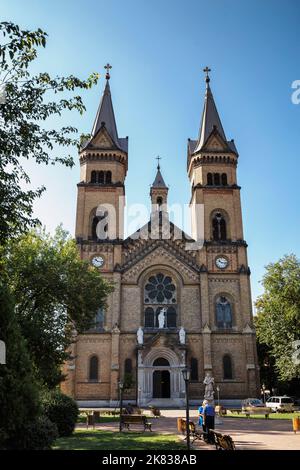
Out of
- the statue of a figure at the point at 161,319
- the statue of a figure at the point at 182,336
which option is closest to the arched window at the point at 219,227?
the statue of a figure at the point at 161,319

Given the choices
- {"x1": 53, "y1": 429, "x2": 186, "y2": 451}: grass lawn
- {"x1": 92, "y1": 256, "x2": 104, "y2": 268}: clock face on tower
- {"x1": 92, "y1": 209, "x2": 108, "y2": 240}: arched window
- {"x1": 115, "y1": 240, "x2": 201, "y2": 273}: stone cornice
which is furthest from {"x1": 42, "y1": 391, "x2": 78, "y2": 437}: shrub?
{"x1": 92, "y1": 209, "x2": 108, "y2": 240}: arched window

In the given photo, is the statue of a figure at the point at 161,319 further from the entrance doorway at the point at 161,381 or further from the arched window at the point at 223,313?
the arched window at the point at 223,313

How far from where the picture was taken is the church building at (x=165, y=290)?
36.1 metres

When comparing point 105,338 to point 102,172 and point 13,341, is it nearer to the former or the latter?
point 102,172

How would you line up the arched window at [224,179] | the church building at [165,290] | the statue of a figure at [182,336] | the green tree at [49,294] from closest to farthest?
the green tree at [49,294] < the church building at [165,290] < the statue of a figure at [182,336] < the arched window at [224,179]

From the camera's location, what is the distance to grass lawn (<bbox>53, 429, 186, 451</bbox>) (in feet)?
44.0

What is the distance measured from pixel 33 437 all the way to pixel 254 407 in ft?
73.1

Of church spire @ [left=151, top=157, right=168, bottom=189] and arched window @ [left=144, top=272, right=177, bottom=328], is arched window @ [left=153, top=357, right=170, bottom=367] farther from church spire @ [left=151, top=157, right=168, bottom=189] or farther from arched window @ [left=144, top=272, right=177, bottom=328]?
church spire @ [left=151, top=157, right=168, bottom=189]

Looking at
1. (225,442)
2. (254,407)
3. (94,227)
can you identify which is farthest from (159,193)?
(225,442)

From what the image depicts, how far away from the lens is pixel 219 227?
42.9 m

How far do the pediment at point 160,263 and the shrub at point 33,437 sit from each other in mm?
27390

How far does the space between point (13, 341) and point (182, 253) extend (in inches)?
1185

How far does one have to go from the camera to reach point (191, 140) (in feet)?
164

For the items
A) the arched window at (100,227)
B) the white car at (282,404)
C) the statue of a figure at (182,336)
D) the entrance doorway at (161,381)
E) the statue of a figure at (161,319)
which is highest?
the arched window at (100,227)
